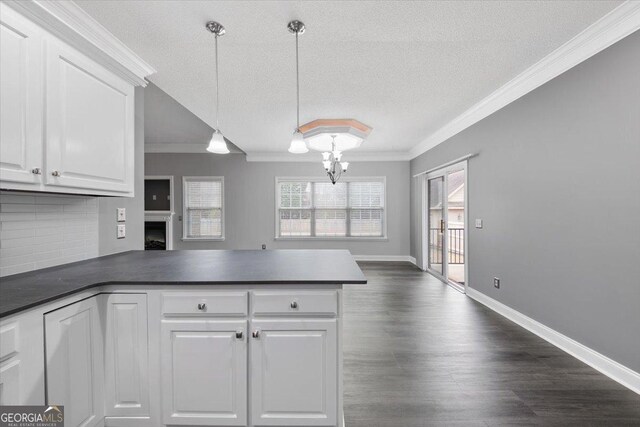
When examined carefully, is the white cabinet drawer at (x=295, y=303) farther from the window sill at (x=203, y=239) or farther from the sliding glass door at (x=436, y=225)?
the window sill at (x=203, y=239)

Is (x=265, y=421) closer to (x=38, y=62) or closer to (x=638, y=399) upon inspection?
(x=38, y=62)

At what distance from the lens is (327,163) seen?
4816 mm

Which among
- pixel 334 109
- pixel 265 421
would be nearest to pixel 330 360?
pixel 265 421

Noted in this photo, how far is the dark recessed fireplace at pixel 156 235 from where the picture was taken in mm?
6527

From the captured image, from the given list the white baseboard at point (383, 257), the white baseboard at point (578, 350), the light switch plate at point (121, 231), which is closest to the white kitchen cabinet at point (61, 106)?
the light switch plate at point (121, 231)

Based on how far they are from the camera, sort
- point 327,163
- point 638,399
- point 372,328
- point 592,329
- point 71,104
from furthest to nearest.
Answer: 1. point 327,163
2. point 372,328
3. point 592,329
4. point 638,399
5. point 71,104

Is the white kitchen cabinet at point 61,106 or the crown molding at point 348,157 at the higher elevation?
the crown molding at point 348,157

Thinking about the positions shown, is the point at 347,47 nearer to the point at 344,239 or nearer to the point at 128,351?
the point at 128,351

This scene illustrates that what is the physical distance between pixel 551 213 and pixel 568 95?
106 cm

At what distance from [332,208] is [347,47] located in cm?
470

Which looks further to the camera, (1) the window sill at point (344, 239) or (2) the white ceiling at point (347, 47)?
(1) the window sill at point (344, 239)

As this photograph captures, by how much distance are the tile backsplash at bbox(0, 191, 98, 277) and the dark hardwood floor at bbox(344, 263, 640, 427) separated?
2.15 metres

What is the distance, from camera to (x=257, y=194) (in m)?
6.79

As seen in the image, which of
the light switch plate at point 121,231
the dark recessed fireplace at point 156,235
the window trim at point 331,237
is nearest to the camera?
the light switch plate at point 121,231
